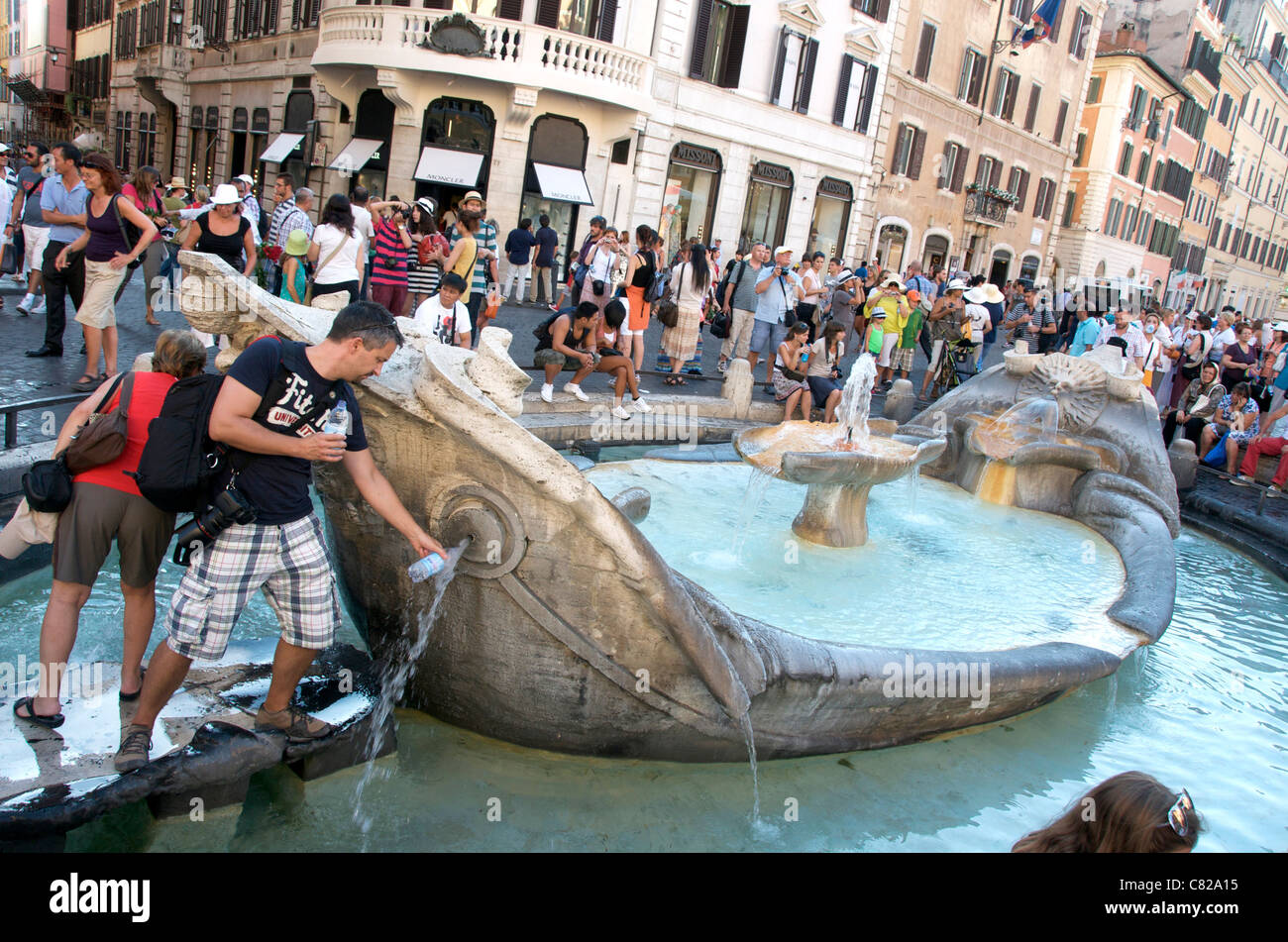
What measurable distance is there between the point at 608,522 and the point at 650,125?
19363mm

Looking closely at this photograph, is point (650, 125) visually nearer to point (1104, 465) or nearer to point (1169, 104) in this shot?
point (1104, 465)

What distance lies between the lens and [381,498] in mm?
3172

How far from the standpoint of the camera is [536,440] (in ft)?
10.5

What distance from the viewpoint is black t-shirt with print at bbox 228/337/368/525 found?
2.91 meters

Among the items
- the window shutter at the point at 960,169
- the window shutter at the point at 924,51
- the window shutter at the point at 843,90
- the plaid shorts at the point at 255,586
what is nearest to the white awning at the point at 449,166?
the window shutter at the point at 843,90

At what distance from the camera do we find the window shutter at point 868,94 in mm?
25922

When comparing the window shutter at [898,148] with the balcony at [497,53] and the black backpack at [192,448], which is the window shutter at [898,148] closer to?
the balcony at [497,53]

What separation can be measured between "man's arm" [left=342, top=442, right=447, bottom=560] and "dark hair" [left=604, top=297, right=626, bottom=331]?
6267 millimetres

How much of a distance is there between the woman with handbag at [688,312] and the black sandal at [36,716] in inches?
338

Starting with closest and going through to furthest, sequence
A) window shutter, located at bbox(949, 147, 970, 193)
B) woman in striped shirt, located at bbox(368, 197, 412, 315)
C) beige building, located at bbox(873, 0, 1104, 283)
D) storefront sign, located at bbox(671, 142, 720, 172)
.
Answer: woman in striped shirt, located at bbox(368, 197, 412, 315) → storefront sign, located at bbox(671, 142, 720, 172) → beige building, located at bbox(873, 0, 1104, 283) → window shutter, located at bbox(949, 147, 970, 193)

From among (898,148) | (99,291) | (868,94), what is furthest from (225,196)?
(898,148)

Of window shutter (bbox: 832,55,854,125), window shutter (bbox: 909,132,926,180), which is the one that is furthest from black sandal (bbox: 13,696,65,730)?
window shutter (bbox: 909,132,926,180)

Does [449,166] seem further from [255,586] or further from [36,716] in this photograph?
[36,716]

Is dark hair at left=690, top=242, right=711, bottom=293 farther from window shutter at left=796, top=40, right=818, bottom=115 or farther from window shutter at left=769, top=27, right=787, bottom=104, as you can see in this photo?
window shutter at left=796, top=40, right=818, bottom=115
